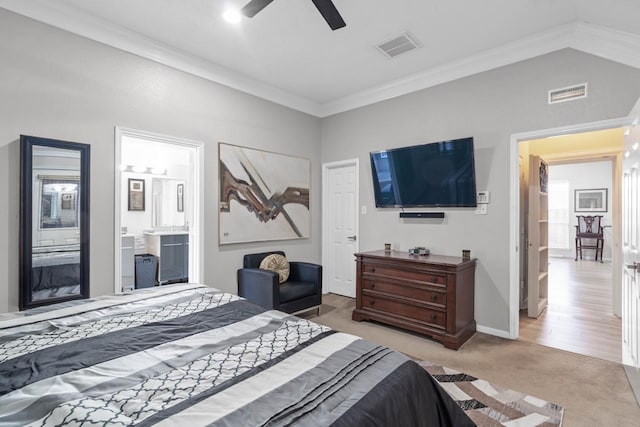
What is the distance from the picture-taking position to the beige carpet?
2.10 meters

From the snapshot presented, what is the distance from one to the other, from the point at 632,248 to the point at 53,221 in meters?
4.40

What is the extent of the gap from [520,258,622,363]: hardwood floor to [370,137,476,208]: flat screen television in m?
1.62

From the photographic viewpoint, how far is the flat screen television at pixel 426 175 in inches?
139

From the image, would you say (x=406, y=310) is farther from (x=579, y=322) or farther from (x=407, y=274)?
(x=579, y=322)

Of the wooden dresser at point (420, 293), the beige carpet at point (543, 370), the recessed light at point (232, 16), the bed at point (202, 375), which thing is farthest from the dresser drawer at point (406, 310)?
the recessed light at point (232, 16)

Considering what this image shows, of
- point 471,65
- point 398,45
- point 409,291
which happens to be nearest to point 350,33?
point 398,45

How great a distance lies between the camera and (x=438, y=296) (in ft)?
10.5

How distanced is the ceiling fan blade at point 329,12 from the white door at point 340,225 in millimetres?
2475

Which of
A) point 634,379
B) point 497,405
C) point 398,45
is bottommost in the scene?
point 497,405

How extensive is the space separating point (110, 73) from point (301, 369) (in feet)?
10.5

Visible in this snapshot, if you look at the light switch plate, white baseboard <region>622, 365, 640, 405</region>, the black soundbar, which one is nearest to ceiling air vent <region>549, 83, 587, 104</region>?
the light switch plate

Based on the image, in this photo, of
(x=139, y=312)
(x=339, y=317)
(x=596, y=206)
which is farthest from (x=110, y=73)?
(x=596, y=206)

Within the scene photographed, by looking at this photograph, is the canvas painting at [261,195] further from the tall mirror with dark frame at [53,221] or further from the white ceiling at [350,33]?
the tall mirror with dark frame at [53,221]

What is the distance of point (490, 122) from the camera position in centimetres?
343
